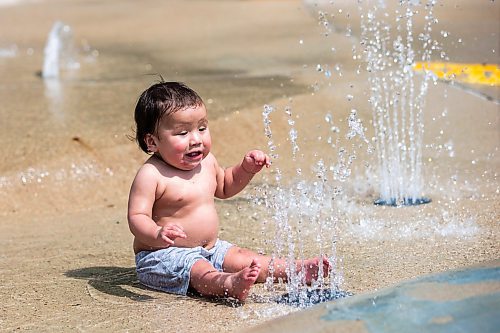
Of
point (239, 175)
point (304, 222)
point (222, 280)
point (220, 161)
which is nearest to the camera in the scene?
point (222, 280)

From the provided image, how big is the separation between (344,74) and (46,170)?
251 centimetres

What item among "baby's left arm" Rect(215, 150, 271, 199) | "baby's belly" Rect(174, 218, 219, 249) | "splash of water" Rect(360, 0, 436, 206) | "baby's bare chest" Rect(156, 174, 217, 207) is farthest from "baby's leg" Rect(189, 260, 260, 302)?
"splash of water" Rect(360, 0, 436, 206)

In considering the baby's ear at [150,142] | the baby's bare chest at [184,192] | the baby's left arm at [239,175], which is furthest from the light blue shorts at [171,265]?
the baby's ear at [150,142]

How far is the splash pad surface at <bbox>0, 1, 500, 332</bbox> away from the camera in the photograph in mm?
3035

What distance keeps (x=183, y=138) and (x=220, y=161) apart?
1.88 m

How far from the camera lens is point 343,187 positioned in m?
4.51

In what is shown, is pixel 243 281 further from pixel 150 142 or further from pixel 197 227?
pixel 150 142

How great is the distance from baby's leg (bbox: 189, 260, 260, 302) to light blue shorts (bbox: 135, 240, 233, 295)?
0.03 meters

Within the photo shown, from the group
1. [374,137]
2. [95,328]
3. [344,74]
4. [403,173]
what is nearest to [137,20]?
[344,74]

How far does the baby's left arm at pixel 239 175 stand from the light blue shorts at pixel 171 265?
0.90 ft

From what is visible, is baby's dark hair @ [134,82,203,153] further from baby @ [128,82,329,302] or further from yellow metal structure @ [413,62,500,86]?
yellow metal structure @ [413,62,500,86]

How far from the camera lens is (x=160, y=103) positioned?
3129 millimetres

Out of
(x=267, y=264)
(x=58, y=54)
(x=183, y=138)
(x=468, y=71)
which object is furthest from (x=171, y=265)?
(x=58, y=54)

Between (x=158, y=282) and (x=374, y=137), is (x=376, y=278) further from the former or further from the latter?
(x=374, y=137)
